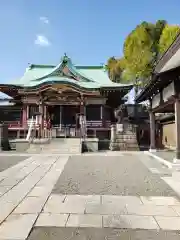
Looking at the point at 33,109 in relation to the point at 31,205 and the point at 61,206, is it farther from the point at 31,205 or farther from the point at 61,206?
the point at 61,206

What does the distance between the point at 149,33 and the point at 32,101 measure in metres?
18.7

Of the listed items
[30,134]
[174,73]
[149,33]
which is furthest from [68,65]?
[174,73]

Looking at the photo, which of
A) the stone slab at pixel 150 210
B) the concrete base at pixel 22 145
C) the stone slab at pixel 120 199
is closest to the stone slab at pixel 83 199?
the stone slab at pixel 120 199

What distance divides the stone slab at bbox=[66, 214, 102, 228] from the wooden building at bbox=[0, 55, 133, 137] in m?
16.8

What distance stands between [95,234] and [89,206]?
1.33m

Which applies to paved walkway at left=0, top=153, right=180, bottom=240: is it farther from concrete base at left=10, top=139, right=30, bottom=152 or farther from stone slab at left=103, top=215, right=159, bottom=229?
concrete base at left=10, top=139, right=30, bottom=152

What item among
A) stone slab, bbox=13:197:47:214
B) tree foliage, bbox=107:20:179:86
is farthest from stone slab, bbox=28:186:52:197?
tree foliage, bbox=107:20:179:86

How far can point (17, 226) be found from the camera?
3.98 meters

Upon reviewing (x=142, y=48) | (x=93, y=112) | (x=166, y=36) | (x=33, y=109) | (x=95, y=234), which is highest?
(x=166, y=36)

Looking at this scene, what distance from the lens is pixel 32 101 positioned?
23.2 m

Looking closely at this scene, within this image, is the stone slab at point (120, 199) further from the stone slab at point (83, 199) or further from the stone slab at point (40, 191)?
the stone slab at point (40, 191)

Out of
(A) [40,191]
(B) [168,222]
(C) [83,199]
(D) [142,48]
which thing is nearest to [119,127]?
(A) [40,191]

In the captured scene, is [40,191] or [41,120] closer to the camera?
[40,191]

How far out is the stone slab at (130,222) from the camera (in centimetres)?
404
